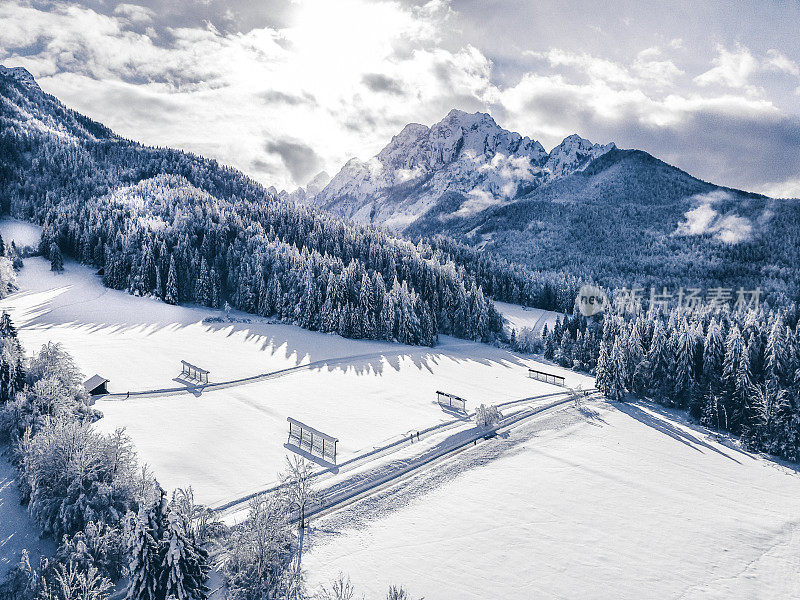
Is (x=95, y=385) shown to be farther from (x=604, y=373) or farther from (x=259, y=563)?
(x=604, y=373)

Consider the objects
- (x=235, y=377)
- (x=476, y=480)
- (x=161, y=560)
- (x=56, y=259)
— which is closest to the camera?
(x=161, y=560)

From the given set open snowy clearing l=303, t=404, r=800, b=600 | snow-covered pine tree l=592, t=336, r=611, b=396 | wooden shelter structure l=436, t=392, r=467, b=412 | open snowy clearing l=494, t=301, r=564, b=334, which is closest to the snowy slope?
open snowy clearing l=303, t=404, r=800, b=600

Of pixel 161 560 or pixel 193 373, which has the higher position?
pixel 161 560

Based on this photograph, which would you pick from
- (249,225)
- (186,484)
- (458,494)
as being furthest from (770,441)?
(249,225)

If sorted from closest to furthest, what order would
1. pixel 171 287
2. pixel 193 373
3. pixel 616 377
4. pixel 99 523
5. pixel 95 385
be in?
pixel 99 523, pixel 95 385, pixel 193 373, pixel 616 377, pixel 171 287

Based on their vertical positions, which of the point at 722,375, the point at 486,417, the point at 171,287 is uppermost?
the point at 171,287

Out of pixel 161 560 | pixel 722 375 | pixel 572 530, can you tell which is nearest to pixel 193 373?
pixel 161 560

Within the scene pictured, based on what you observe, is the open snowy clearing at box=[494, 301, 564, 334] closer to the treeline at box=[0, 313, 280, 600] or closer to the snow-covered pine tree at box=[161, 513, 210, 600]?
the treeline at box=[0, 313, 280, 600]

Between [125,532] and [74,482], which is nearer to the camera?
[125,532]
